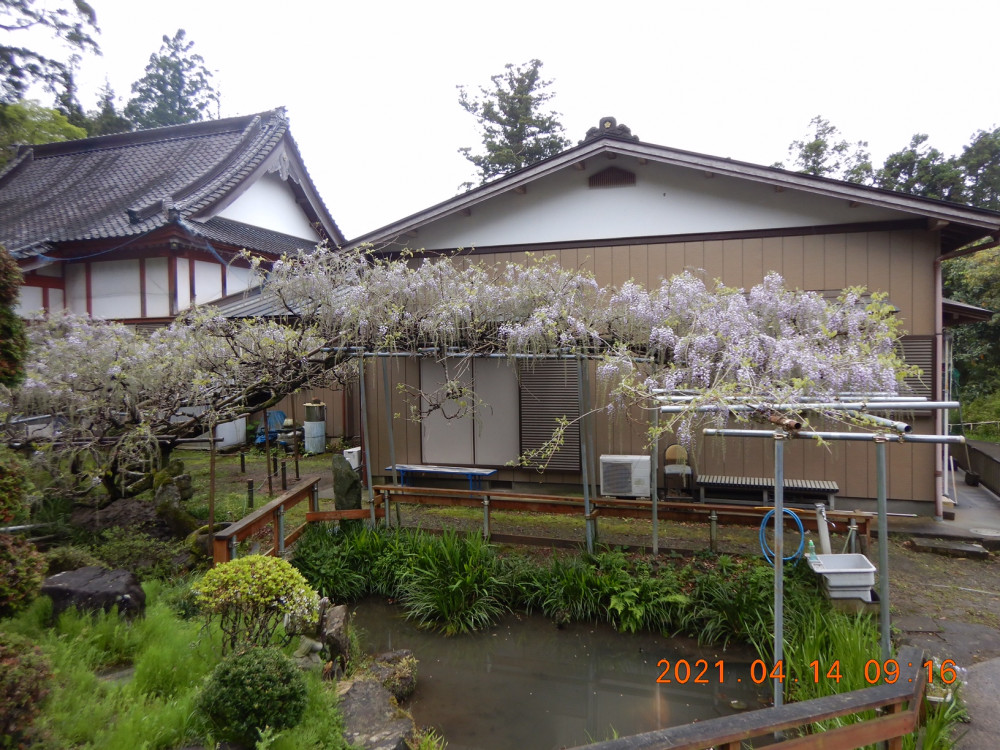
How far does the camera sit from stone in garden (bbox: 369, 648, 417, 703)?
4.29 metres

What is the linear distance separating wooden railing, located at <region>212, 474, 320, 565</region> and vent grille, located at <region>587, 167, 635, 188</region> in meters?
5.48

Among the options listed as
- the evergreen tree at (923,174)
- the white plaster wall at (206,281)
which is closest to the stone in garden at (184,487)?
Answer: the white plaster wall at (206,281)

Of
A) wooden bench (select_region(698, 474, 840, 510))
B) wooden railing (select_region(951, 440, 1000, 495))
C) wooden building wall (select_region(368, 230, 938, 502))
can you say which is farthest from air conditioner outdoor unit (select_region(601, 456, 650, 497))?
wooden railing (select_region(951, 440, 1000, 495))

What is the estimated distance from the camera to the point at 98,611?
4.12m

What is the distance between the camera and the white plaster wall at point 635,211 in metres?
7.73

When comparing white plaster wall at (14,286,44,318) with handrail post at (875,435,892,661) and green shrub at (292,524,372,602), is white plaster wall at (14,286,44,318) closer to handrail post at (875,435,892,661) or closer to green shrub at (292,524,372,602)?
green shrub at (292,524,372,602)

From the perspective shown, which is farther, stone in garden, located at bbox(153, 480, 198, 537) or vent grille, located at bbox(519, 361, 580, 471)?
vent grille, located at bbox(519, 361, 580, 471)

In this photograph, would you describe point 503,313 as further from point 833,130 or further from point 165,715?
point 833,130

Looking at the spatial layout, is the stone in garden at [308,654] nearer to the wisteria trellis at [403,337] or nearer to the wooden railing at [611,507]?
the wooden railing at [611,507]

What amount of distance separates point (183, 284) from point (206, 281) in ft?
2.19

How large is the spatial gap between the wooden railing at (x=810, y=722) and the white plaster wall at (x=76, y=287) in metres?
14.6

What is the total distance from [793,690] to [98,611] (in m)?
4.73

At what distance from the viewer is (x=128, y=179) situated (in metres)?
15.7

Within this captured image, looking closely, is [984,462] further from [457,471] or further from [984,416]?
[457,471]
